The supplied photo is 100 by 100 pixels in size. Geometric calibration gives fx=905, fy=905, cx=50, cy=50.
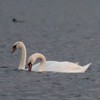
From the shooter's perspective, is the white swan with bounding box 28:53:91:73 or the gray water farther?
the white swan with bounding box 28:53:91:73

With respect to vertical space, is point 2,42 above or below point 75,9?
below

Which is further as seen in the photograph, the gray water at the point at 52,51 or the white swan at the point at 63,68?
the white swan at the point at 63,68

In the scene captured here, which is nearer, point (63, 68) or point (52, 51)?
point (63, 68)

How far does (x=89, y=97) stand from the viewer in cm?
1725

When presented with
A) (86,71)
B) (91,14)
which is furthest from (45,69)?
(91,14)

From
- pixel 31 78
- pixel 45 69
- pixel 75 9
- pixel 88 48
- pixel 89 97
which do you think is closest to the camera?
pixel 89 97

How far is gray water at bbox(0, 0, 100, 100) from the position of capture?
18.0 meters

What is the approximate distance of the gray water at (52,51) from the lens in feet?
58.9

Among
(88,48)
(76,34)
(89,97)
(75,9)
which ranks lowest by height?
(89,97)

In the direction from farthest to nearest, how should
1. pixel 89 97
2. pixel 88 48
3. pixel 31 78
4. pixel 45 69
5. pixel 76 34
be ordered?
pixel 76 34, pixel 88 48, pixel 45 69, pixel 31 78, pixel 89 97

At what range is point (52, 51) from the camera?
2744 cm

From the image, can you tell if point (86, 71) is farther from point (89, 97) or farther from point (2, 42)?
point (2, 42)

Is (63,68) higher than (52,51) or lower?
lower

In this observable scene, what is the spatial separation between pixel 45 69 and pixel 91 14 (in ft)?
108
